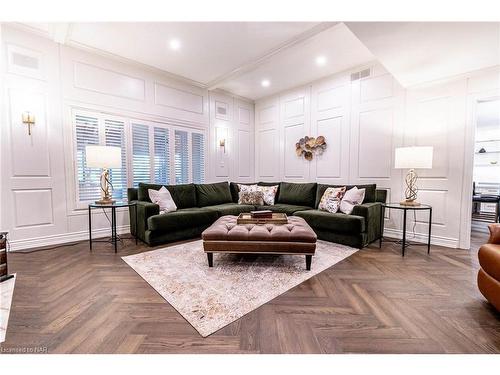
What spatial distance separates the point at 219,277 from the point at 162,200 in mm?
1827

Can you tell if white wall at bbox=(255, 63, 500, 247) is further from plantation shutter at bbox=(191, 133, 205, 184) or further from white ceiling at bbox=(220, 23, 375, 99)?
plantation shutter at bbox=(191, 133, 205, 184)

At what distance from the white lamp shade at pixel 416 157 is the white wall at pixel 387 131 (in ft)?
1.89

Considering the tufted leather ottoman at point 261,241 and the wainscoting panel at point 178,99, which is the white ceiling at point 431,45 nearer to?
the tufted leather ottoman at point 261,241

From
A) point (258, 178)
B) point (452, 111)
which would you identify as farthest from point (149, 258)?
point (452, 111)

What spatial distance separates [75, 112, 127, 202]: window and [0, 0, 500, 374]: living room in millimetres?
29

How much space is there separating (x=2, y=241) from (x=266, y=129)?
15.5 ft

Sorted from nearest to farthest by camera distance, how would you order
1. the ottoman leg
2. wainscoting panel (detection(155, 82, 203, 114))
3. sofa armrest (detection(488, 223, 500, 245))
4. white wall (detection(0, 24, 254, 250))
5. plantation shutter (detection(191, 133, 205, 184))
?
sofa armrest (detection(488, 223, 500, 245)) → the ottoman leg → white wall (detection(0, 24, 254, 250)) → wainscoting panel (detection(155, 82, 203, 114)) → plantation shutter (detection(191, 133, 205, 184))

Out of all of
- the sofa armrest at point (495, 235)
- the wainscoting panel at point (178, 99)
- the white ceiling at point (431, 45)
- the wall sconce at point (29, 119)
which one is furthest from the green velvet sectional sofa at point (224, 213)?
the white ceiling at point (431, 45)

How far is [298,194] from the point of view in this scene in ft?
14.4

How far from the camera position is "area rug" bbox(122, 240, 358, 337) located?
66.5 inches

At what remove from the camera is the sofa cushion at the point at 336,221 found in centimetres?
308

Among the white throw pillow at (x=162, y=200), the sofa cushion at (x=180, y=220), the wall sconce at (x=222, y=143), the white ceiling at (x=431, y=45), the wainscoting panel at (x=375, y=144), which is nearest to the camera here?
the white ceiling at (x=431, y=45)

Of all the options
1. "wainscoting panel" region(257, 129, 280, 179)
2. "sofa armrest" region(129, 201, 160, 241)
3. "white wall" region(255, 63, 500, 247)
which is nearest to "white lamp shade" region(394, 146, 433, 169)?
"white wall" region(255, 63, 500, 247)
